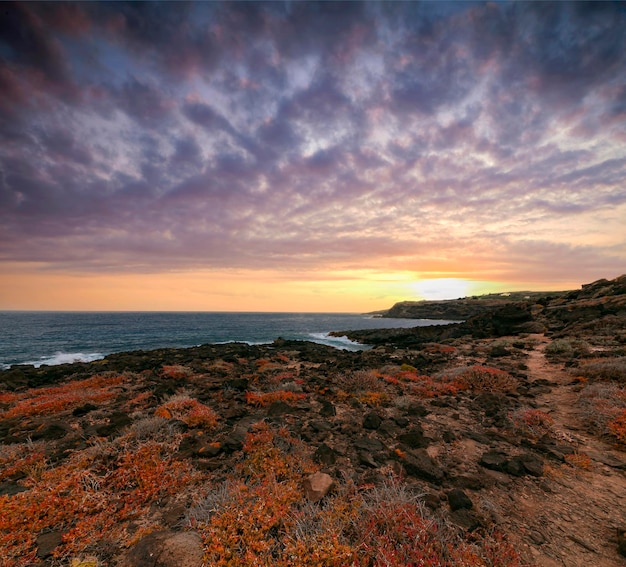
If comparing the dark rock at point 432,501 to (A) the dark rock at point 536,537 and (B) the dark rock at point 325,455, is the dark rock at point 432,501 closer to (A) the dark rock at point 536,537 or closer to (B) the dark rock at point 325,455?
(A) the dark rock at point 536,537

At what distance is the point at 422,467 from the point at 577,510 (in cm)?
270

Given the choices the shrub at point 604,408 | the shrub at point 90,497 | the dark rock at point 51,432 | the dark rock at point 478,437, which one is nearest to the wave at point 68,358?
the dark rock at point 51,432

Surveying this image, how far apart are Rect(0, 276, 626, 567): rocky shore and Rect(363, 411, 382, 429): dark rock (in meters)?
0.06

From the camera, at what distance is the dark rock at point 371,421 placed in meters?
8.76

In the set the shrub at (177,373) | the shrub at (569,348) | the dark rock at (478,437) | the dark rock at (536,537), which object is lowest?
the shrub at (177,373)

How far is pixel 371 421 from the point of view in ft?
29.2

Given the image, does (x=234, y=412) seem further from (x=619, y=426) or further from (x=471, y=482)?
(x=619, y=426)

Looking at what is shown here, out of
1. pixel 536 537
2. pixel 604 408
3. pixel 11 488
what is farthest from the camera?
pixel 604 408

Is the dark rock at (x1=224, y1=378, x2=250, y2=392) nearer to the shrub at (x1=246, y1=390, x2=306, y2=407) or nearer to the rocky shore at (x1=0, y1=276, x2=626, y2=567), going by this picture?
the rocky shore at (x1=0, y1=276, x2=626, y2=567)

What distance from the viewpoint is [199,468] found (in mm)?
6430

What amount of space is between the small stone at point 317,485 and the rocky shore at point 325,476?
3cm

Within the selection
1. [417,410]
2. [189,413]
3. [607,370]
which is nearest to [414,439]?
[417,410]

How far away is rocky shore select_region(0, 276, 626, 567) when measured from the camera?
4.15 metres

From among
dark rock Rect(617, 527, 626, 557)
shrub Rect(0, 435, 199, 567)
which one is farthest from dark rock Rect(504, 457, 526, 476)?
shrub Rect(0, 435, 199, 567)
